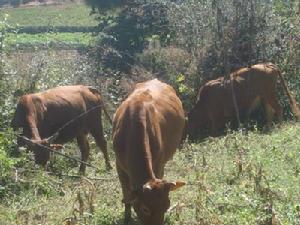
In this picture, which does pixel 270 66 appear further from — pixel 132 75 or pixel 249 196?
pixel 249 196

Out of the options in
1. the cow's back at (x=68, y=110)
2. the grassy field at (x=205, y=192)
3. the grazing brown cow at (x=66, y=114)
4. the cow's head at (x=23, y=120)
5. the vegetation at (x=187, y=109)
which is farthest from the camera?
the cow's back at (x=68, y=110)

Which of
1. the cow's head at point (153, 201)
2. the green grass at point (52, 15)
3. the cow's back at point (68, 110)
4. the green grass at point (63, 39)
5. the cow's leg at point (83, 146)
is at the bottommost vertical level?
the green grass at point (52, 15)

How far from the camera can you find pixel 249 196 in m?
6.87

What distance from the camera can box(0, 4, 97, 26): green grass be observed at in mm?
46134

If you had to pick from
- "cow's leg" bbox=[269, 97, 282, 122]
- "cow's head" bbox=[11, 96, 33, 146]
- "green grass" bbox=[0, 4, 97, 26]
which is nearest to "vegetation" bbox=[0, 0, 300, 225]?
"cow's leg" bbox=[269, 97, 282, 122]

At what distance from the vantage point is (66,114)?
11.7 m

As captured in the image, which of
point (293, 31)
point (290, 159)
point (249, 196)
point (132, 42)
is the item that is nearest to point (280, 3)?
point (293, 31)

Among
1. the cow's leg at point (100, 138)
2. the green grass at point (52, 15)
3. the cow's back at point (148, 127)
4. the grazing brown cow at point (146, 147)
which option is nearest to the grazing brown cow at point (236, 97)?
the cow's leg at point (100, 138)

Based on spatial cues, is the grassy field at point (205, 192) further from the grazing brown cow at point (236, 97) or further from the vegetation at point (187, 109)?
the grazing brown cow at point (236, 97)

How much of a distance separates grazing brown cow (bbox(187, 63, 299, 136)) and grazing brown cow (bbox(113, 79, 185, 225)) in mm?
5286

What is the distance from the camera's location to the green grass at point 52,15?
151 ft

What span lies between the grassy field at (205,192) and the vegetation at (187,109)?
2 cm

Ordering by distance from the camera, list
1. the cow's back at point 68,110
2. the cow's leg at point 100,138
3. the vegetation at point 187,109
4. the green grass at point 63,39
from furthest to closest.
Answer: the green grass at point 63,39
the cow's leg at point 100,138
the cow's back at point 68,110
the vegetation at point 187,109

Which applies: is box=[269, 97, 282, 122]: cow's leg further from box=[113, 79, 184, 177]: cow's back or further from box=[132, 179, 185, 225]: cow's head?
box=[132, 179, 185, 225]: cow's head
